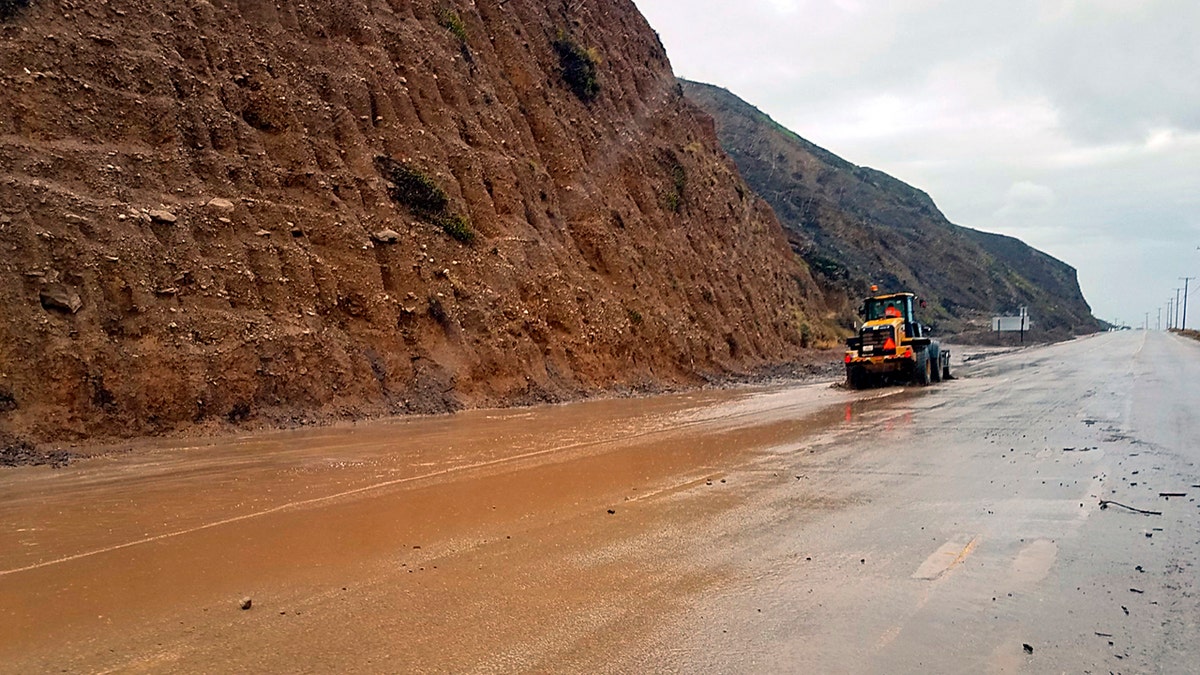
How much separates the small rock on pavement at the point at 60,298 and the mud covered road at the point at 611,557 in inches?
108

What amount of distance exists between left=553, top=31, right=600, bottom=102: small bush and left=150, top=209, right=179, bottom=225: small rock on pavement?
18.1 metres

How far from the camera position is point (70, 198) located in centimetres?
1374

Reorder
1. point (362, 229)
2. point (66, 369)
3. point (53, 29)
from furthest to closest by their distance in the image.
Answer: point (362, 229) < point (53, 29) < point (66, 369)

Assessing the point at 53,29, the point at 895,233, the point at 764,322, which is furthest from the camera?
the point at 895,233

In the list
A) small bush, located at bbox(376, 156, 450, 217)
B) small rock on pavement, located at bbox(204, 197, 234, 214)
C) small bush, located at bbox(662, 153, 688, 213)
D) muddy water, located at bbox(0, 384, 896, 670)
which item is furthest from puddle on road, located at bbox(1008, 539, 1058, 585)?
small bush, located at bbox(662, 153, 688, 213)

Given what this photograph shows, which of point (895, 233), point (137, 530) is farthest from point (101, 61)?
point (895, 233)

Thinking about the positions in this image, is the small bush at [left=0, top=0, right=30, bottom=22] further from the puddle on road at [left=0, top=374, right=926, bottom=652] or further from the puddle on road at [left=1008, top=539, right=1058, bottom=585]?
the puddle on road at [left=1008, top=539, right=1058, bottom=585]

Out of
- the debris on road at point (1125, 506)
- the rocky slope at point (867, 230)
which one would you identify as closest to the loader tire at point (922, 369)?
the debris on road at point (1125, 506)

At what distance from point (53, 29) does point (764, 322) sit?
28.7 metres

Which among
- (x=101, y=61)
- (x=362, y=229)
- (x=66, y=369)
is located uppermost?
(x=101, y=61)

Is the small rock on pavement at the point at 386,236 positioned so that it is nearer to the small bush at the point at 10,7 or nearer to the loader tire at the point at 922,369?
the small bush at the point at 10,7

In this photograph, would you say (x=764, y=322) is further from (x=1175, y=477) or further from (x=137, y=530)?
(x=137, y=530)

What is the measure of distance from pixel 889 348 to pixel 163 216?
18914 millimetres

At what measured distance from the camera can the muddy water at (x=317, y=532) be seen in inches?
201
